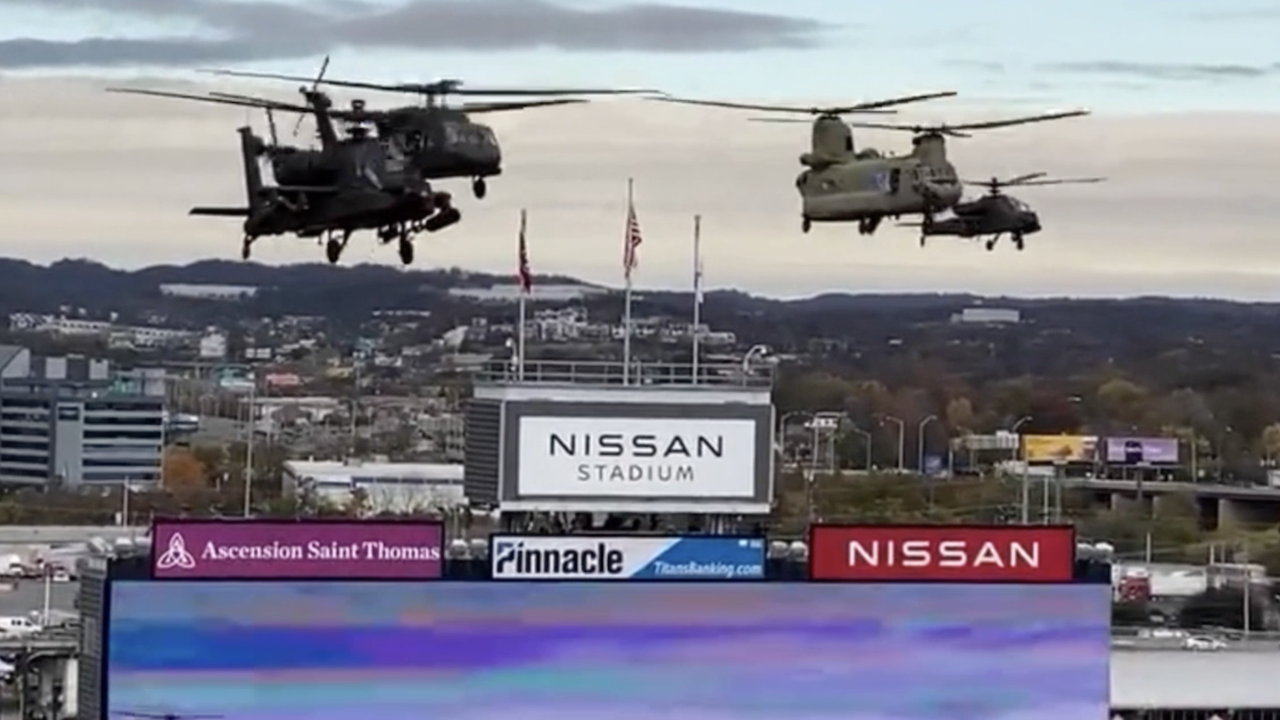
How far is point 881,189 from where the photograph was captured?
57.4 meters

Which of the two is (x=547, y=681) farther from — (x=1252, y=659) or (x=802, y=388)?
(x=802, y=388)

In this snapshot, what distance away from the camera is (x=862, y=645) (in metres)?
50.4

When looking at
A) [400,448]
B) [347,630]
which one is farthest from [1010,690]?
[400,448]

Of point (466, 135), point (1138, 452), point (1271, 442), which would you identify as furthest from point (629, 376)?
point (1271, 442)

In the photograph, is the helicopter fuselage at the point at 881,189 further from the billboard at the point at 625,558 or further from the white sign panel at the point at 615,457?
the billboard at the point at 625,558

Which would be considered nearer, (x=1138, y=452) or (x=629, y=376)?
(x=629, y=376)

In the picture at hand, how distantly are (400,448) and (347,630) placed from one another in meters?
121

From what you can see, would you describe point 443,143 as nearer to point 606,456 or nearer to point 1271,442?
point 606,456

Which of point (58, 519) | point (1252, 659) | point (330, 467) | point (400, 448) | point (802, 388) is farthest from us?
point (802, 388)

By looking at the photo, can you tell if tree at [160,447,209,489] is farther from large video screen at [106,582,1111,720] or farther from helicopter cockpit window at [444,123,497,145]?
helicopter cockpit window at [444,123,497,145]

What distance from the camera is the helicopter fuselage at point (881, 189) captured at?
189ft

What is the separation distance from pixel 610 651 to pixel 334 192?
7.19 m

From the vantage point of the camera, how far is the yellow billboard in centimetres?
16725

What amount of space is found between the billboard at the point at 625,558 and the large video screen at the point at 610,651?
0.63ft
